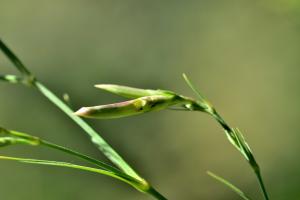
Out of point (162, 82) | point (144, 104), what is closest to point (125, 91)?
point (144, 104)

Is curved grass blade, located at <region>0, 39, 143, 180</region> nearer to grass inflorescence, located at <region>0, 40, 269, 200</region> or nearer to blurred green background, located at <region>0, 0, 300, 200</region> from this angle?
grass inflorescence, located at <region>0, 40, 269, 200</region>

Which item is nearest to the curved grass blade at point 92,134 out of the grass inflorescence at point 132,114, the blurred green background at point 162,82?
the grass inflorescence at point 132,114

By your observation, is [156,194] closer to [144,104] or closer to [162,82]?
[144,104]

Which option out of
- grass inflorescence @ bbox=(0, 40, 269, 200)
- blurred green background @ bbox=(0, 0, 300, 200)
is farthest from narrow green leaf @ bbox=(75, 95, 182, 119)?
blurred green background @ bbox=(0, 0, 300, 200)

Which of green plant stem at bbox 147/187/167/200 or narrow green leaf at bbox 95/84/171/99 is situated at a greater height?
narrow green leaf at bbox 95/84/171/99

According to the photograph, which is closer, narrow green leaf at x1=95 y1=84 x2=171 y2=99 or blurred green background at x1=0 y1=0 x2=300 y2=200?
narrow green leaf at x1=95 y1=84 x2=171 y2=99

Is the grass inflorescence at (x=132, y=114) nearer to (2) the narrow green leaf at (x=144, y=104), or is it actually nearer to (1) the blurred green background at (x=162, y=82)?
(2) the narrow green leaf at (x=144, y=104)

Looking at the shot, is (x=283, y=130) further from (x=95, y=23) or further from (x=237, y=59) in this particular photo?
(x=95, y=23)

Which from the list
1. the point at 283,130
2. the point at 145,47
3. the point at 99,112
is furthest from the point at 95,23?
the point at 99,112
